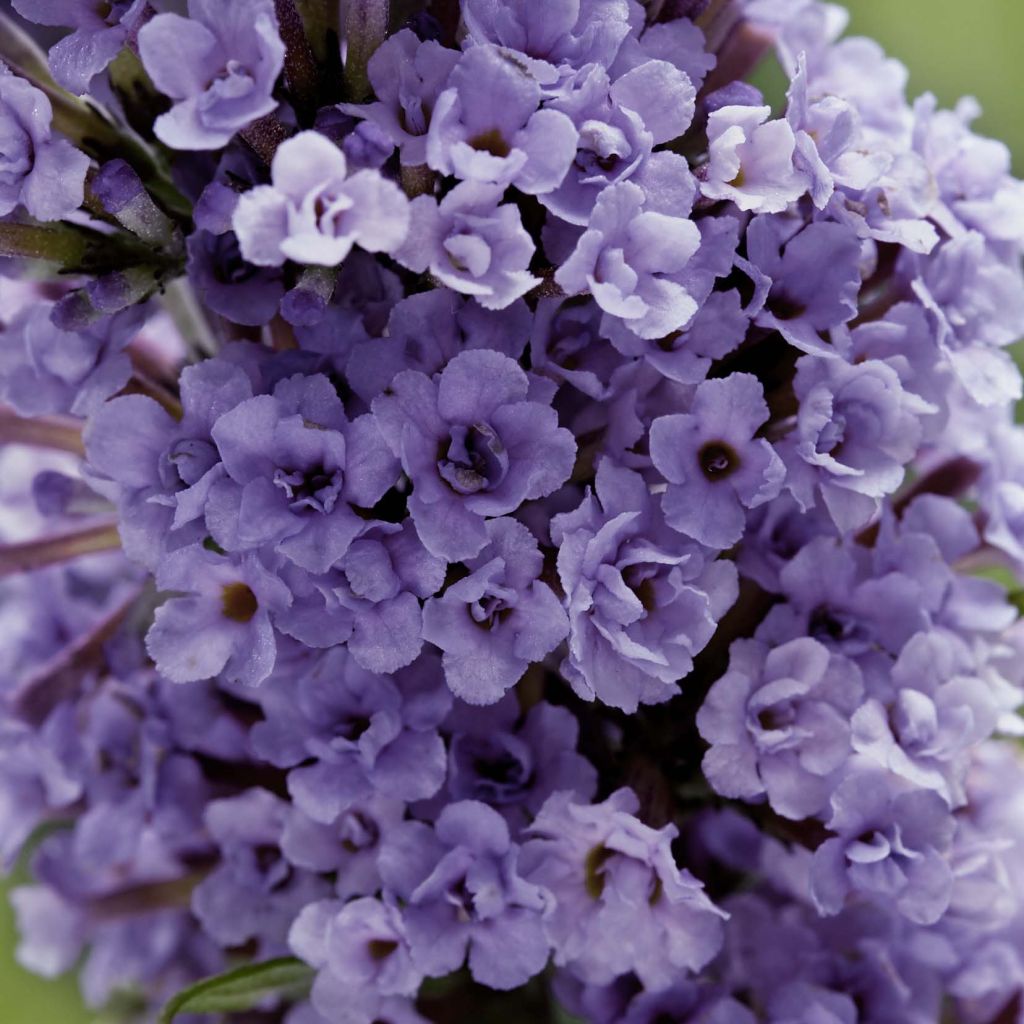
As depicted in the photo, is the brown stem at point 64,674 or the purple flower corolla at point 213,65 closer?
the purple flower corolla at point 213,65

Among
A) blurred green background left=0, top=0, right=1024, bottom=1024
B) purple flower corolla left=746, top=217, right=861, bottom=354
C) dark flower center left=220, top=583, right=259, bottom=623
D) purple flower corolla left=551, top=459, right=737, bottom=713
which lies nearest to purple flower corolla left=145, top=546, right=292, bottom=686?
dark flower center left=220, top=583, right=259, bottom=623

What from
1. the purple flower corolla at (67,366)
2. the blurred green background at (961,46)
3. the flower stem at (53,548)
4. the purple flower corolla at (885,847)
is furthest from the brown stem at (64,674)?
the blurred green background at (961,46)

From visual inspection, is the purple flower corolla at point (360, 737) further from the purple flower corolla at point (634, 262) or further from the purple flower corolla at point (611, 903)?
the purple flower corolla at point (634, 262)

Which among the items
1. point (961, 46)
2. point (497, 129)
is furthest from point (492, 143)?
point (961, 46)

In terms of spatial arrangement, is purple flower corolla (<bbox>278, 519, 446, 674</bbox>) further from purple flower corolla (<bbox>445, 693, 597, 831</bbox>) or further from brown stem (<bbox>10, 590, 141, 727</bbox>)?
brown stem (<bbox>10, 590, 141, 727</bbox>)

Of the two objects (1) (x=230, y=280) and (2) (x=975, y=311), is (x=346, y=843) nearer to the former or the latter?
(1) (x=230, y=280)

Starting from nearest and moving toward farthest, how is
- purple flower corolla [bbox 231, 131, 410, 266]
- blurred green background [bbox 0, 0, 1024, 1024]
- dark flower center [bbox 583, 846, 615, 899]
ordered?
1. purple flower corolla [bbox 231, 131, 410, 266]
2. dark flower center [bbox 583, 846, 615, 899]
3. blurred green background [bbox 0, 0, 1024, 1024]
